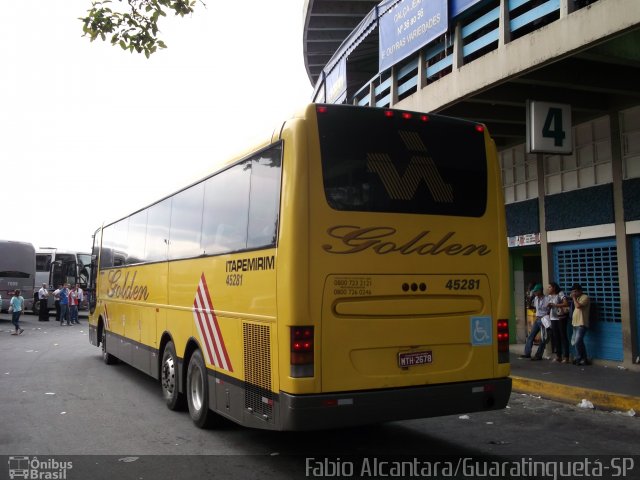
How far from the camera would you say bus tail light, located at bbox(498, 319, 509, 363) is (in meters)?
6.13

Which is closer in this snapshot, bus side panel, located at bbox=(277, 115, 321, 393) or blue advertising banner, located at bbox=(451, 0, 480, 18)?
bus side panel, located at bbox=(277, 115, 321, 393)

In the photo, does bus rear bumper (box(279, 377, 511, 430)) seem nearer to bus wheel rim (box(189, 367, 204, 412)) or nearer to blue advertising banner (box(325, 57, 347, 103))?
bus wheel rim (box(189, 367, 204, 412))

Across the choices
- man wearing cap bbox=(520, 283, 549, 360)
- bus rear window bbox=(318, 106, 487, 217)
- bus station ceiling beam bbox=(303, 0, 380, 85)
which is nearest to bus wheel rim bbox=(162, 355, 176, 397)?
bus rear window bbox=(318, 106, 487, 217)

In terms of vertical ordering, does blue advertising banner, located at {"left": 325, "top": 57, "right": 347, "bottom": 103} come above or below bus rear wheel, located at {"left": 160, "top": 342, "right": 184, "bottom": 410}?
above

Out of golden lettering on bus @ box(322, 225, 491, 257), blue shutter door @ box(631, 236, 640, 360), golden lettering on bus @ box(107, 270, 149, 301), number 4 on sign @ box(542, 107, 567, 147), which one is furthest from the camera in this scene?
blue shutter door @ box(631, 236, 640, 360)

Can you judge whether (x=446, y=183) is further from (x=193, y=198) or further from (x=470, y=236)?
(x=193, y=198)

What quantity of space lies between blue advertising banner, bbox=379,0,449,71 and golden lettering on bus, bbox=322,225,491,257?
7.75m

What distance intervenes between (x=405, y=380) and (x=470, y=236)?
64.3 inches

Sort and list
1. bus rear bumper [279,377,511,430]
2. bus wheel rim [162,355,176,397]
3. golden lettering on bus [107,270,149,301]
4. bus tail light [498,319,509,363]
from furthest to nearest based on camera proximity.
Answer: golden lettering on bus [107,270,149,301]
bus wheel rim [162,355,176,397]
bus tail light [498,319,509,363]
bus rear bumper [279,377,511,430]

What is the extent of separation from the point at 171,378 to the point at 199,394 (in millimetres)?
1232

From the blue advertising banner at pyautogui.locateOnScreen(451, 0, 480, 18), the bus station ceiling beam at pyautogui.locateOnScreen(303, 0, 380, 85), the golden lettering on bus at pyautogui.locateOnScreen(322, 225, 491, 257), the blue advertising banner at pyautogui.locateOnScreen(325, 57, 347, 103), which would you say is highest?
the bus station ceiling beam at pyautogui.locateOnScreen(303, 0, 380, 85)

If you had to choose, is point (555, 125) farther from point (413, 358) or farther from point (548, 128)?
point (413, 358)

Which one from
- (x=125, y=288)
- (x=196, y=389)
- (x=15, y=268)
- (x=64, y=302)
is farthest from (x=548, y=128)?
(x=15, y=268)

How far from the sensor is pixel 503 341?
6156 millimetres
